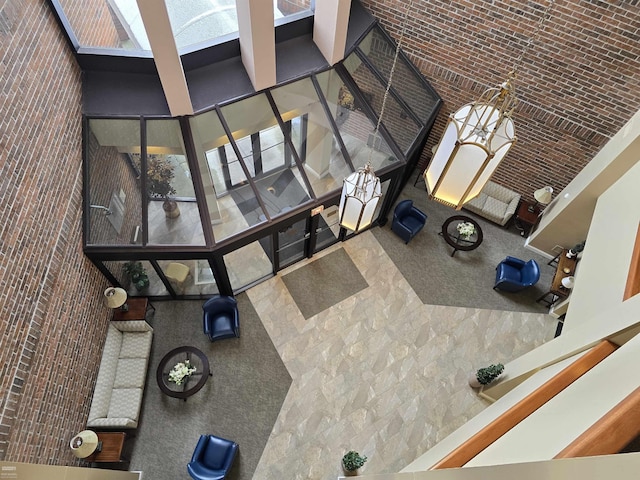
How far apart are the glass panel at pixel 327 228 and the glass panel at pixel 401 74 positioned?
182cm

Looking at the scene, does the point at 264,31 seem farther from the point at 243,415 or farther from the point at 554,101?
the point at 243,415

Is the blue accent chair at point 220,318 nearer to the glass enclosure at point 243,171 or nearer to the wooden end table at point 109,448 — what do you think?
the glass enclosure at point 243,171

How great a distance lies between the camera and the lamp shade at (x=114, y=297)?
613 cm

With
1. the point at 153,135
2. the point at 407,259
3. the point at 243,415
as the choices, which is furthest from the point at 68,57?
the point at 407,259

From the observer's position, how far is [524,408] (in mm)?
3908

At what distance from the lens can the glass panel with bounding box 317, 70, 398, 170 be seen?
6.82 m

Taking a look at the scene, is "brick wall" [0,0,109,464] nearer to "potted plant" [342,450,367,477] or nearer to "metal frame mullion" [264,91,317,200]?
Answer: "metal frame mullion" [264,91,317,200]

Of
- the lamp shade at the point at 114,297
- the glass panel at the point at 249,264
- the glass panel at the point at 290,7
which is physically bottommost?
the lamp shade at the point at 114,297

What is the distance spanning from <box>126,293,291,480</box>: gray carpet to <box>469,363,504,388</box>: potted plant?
9.42ft

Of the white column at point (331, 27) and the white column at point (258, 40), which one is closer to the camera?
the white column at point (258, 40)

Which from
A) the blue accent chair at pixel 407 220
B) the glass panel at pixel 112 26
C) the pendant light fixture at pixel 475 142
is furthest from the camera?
the blue accent chair at pixel 407 220

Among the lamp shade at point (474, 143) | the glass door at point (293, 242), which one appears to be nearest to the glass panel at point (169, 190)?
the glass door at point (293, 242)

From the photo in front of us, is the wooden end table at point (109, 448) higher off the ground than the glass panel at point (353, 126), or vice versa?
the glass panel at point (353, 126)

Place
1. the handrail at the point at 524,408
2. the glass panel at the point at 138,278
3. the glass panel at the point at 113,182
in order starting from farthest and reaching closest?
the glass panel at the point at 138,278 → the glass panel at the point at 113,182 → the handrail at the point at 524,408
